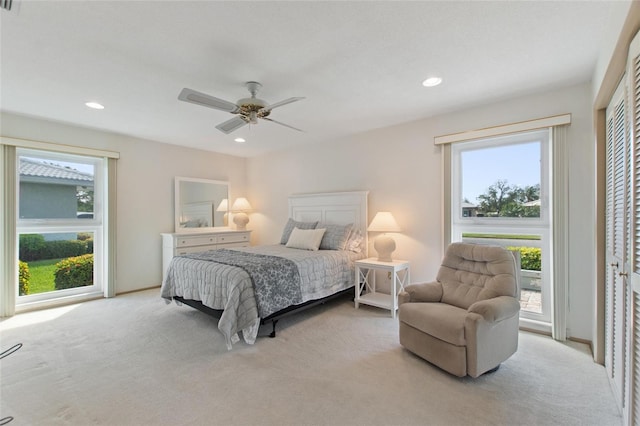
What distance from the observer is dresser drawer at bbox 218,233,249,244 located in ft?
16.9

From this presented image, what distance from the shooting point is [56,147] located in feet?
12.2

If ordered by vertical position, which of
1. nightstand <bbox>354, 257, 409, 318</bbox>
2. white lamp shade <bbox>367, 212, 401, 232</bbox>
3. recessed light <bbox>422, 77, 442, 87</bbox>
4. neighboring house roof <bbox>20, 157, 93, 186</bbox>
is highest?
recessed light <bbox>422, 77, 442, 87</bbox>

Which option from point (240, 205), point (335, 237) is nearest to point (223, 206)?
point (240, 205)

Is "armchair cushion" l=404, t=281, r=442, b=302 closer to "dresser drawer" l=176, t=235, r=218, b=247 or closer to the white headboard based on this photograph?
the white headboard

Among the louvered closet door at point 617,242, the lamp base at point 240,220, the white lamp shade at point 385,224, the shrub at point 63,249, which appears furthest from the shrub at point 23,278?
the louvered closet door at point 617,242

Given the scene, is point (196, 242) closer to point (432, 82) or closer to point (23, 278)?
point (23, 278)

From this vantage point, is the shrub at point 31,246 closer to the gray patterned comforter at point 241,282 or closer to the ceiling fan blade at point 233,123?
the gray patterned comforter at point 241,282

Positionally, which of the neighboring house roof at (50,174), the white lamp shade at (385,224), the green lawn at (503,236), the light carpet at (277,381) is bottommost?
the light carpet at (277,381)

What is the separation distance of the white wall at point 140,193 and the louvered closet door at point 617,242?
5.41 meters

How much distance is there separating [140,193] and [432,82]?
4435mm

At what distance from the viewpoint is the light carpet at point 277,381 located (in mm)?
1711

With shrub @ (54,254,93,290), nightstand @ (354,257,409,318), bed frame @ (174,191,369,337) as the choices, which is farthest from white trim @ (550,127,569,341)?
shrub @ (54,254,93,290)

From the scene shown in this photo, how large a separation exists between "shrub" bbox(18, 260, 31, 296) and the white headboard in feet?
12.0

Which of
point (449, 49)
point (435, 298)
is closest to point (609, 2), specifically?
point (449, 49)
